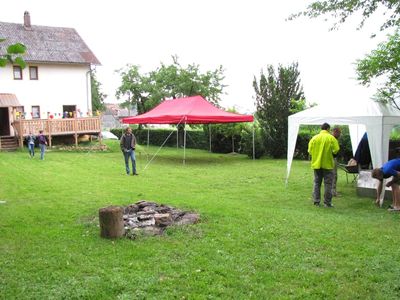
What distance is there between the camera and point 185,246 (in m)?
5.59

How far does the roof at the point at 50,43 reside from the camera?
2789 cm

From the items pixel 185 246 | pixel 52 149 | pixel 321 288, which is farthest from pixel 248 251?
pixel 52 149

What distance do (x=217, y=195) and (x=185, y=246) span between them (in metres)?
4.31

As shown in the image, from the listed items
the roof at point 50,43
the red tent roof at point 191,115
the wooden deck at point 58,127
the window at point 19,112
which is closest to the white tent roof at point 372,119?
the red tent roof at point 191,115

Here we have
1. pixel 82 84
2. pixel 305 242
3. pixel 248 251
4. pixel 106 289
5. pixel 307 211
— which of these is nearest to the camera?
pixel 106 289

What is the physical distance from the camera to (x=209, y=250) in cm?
541

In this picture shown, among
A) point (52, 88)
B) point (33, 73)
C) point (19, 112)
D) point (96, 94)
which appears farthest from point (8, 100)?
point (96, 94)

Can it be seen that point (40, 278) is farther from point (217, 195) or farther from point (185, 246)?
point (217, 195)

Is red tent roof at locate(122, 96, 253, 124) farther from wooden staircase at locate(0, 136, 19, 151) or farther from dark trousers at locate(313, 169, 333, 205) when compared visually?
dark trousers at locate(313, 169, 333, 205)

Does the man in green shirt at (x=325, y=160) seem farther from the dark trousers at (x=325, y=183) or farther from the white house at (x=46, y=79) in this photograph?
the white house at (x=46, y=79)

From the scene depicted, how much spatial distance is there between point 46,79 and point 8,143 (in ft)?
18.8

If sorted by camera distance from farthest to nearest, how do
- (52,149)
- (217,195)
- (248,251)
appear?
(52,149) < (217,195) < (248,251)

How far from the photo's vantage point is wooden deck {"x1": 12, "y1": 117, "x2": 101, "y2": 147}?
2402 centimetres

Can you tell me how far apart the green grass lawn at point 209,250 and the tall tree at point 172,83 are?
23.5 meters
